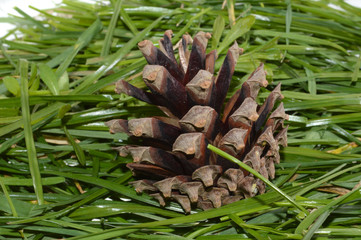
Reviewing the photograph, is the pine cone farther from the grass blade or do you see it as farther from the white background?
the white background

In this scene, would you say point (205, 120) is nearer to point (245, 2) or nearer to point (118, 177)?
point (118, 177)

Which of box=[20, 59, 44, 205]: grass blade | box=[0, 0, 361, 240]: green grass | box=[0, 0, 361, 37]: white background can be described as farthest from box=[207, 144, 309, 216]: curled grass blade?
box=[0, 0, 361, 37]: white background

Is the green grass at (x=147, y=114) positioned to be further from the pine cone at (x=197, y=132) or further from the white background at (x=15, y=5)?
the white background at (x=15, y=5)

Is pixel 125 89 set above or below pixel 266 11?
below

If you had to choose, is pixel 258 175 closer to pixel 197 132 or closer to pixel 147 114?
pixel 197 132

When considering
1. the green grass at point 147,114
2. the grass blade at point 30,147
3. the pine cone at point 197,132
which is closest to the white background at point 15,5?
the green grass at point 147,114

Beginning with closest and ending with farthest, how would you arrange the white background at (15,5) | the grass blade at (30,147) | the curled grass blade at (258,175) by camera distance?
the curled grass blade at (258,175) → the grass blade at (30,147) → the white background at (15,5)

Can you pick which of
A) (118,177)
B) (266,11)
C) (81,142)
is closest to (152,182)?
(118,177)
